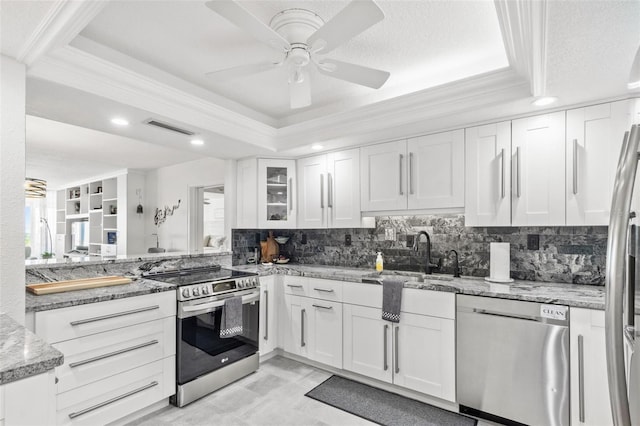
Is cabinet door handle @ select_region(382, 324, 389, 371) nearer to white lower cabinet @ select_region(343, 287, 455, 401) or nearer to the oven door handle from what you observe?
white lower cabinet @ select_region(343, 287, 455, 401)

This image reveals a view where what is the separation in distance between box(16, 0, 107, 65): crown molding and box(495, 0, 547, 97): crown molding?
5.50 feet

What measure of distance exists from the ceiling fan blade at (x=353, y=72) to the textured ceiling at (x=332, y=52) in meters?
0.28

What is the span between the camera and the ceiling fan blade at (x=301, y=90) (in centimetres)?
200

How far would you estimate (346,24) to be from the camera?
1477 millimetres

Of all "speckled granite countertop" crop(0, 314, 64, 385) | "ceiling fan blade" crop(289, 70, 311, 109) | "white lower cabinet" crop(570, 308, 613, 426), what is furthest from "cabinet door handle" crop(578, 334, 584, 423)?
"speckled granite countertop" crop(0, 314, 64, 385)

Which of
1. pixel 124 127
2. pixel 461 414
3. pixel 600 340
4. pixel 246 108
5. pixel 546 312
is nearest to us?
pixel 600 340

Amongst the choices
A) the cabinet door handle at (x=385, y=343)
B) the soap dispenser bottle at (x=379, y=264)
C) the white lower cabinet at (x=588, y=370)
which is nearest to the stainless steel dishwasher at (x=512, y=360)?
the white lower cabinet at (x=588, y=370)

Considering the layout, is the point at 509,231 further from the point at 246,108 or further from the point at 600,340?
the point at 246,108

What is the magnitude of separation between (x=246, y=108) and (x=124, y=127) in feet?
3.59

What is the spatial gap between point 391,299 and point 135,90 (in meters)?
2.37

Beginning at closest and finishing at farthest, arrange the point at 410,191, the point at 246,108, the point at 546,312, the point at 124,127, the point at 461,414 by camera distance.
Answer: the point at 546,312
the point at 461,414
the point at 124,127
the point at 410,191
the point at 246,108

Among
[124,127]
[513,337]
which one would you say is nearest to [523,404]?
[513,337]

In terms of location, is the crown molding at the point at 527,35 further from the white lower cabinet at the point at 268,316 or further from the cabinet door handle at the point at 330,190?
the white lower cabinet at the point at 268,316

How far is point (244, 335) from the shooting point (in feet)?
9.66
